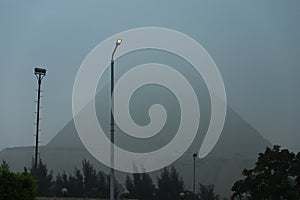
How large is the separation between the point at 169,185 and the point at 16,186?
2985 centimetres

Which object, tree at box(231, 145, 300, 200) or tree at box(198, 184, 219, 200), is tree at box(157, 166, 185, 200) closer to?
tree at box(198, 184, 219, 200)

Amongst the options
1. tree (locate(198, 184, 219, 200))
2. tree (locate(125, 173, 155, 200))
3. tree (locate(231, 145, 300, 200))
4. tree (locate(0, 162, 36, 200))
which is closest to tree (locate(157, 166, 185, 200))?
tree (locate(125, 173, 155, 200))

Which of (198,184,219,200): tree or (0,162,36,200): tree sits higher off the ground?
(198,184,219,200): tree

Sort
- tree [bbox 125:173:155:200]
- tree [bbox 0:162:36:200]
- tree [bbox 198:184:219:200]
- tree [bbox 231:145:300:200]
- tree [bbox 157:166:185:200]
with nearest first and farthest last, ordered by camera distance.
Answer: tree [bbox 0:162:36:200], tree [bbox 231:145:300:200], tree [bbox 198:184:219:200], tree [bbox 125:173:155:200], tree [bbox 157:166:185:200]

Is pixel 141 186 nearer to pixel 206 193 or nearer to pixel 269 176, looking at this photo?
pixel 206 193

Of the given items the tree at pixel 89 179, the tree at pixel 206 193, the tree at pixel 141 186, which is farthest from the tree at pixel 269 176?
the tree at pixel 89 179

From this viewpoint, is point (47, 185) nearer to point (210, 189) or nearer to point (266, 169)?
point (210, 189)

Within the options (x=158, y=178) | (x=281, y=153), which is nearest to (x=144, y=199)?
(x=158, y=178)

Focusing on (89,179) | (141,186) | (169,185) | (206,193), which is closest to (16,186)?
(89,179)

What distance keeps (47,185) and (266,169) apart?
16.8 meters

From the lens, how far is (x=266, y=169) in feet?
134

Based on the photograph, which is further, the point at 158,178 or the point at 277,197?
the point at 158,178

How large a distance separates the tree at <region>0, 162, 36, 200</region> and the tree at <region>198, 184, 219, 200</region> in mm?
28425

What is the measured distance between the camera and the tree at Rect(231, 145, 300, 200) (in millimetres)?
39625
